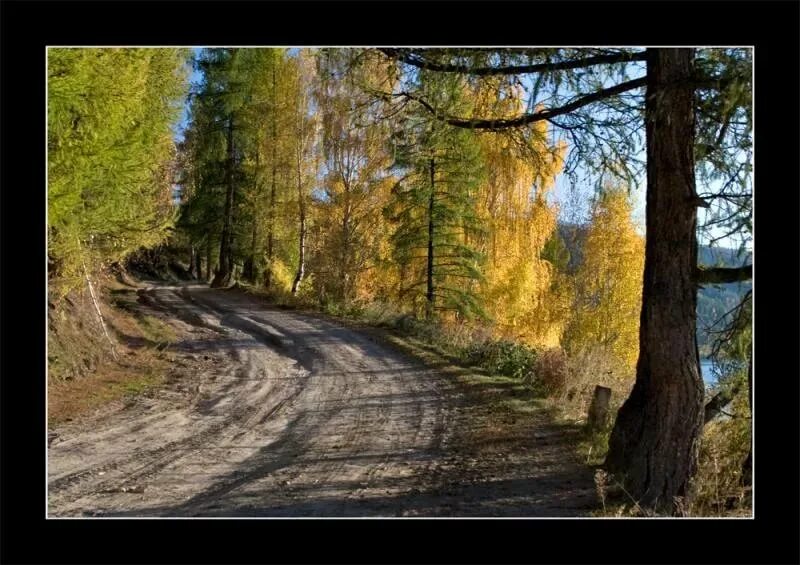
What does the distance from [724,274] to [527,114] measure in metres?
2.53

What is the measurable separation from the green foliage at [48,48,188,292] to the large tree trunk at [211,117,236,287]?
13.4 metres

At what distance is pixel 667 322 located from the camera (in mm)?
5234

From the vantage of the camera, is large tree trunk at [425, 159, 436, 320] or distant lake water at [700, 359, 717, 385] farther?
large tree trunk at [425, 159, 436, 320]

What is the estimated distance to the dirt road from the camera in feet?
16.4

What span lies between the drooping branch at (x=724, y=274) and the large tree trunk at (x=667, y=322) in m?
0.08

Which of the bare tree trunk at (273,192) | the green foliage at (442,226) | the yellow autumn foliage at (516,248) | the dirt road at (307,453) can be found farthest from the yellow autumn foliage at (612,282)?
the dirt road at (307,453)

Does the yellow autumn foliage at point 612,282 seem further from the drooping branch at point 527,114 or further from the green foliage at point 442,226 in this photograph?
the drooping branch at point 527,114

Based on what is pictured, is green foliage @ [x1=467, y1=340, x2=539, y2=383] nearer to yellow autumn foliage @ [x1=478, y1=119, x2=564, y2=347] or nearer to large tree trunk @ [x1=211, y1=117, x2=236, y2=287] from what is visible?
yellow autumn foliage @ [x1=478, y1=119, x2=564, y2=347]

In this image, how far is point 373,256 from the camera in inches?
822

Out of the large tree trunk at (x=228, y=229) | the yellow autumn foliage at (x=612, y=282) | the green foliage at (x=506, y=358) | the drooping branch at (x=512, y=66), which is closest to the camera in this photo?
the drooping branch at (x=512, y=66)

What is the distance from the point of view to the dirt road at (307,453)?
16.4 feet

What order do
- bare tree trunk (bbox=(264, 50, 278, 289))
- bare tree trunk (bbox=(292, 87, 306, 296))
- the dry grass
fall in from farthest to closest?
1. bare tree trunk (bbox=(264, 50, 278, 289))
2. bare tree trunk (bbox=(292, 87, 306, 296))
3. the dry grass

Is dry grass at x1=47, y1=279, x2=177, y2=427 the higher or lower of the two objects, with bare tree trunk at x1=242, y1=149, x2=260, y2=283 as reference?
lower

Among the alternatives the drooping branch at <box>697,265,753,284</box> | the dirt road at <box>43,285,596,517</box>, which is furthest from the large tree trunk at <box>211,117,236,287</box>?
the drooping branch at <box>697,265,753,284</box>
